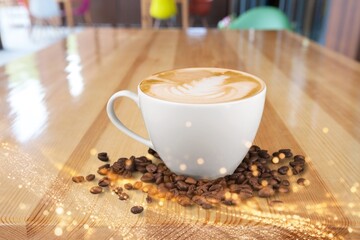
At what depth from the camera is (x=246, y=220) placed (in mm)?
398

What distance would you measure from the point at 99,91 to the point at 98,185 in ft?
1.43

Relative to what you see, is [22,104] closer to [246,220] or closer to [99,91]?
[99,91]

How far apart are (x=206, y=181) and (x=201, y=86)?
0.12 metres

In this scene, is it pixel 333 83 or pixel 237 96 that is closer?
pixel 237 96

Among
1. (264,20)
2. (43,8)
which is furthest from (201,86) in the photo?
(43,8)

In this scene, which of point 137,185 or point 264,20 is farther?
point 264,20

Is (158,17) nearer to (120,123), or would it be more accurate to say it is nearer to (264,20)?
(264,20)

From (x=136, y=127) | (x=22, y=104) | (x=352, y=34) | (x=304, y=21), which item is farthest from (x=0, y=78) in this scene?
(x=304, y=21)

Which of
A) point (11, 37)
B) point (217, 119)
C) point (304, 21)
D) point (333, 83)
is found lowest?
point (11, 37)

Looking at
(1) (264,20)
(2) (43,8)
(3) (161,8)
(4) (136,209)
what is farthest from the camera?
(2) (43,8)

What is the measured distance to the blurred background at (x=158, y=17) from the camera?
7.87 ft

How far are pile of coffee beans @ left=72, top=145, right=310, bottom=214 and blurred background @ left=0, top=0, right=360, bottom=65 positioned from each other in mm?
1847

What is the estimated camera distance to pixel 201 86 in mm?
483

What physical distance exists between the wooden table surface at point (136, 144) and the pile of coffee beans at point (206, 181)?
0.04 feet
